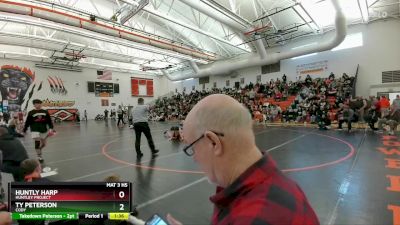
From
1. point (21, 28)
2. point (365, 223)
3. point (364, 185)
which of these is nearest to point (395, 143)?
point (364, 185)

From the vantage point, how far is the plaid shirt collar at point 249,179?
82cm

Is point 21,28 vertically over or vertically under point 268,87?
over

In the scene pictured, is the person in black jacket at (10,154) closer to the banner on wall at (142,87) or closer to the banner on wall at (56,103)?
the banner on wall at (56,103)

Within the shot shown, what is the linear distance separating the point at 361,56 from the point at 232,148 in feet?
68.2

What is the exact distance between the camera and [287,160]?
6.17 metres

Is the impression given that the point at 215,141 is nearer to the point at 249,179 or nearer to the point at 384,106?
the point at 249,179

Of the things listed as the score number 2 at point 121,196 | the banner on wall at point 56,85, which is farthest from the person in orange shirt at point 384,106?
the banner on wall at point 56,85

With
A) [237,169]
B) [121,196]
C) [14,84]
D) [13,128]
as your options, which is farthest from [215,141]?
[14,84]

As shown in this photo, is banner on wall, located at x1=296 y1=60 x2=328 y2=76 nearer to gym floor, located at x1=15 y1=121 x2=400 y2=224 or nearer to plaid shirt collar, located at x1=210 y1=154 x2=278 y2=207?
gym floor, located at x1=15 y1=121 x2=400 y2=224

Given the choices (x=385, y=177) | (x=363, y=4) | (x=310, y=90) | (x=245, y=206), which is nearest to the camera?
(x=245, y=206)

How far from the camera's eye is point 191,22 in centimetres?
1961

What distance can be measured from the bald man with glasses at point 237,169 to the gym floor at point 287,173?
8.18 feet

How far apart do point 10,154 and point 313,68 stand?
21040mm

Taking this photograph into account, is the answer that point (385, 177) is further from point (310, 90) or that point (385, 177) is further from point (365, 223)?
point (310, 90)
